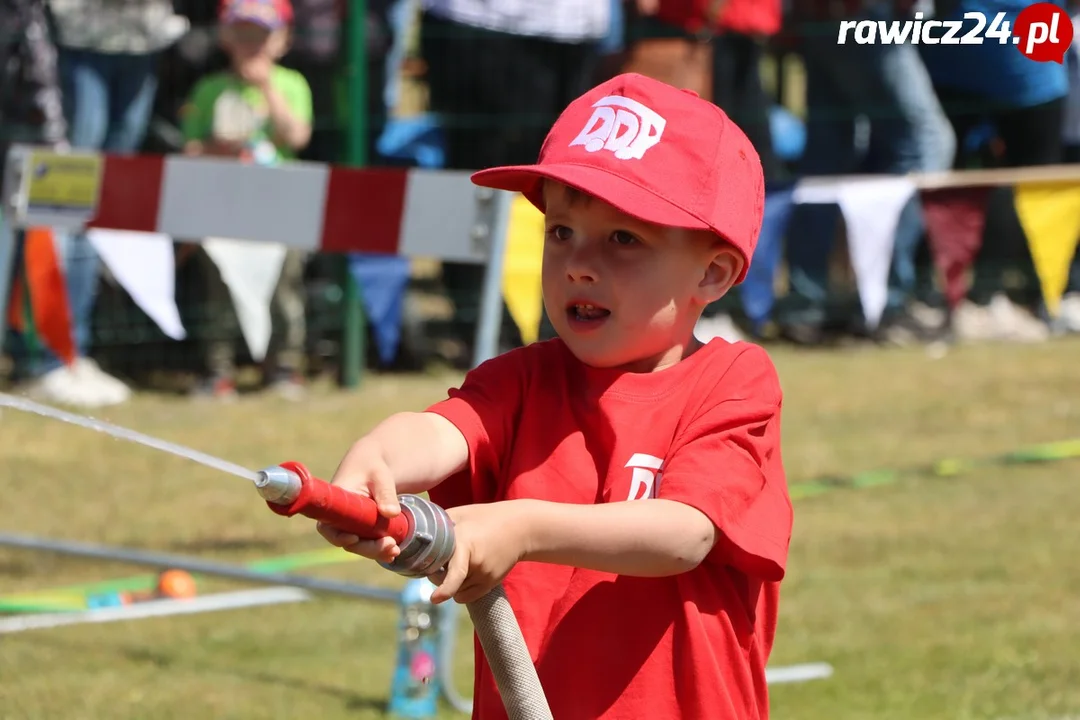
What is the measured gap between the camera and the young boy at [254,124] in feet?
26.2

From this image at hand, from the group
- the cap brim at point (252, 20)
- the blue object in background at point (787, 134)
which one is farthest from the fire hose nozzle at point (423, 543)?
the blue object in background at point (787, 134)

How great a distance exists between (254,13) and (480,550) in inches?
248

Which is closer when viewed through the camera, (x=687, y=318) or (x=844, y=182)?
(x=687, y=318)

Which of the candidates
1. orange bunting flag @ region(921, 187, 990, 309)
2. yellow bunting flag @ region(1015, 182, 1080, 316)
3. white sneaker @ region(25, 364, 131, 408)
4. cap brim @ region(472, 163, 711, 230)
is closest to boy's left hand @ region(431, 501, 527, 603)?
cap brim @ region(472, 163, 711, 230)

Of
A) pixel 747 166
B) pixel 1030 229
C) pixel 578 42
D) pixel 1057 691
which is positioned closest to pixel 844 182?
pixel 1030 229

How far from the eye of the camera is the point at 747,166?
2449 mm

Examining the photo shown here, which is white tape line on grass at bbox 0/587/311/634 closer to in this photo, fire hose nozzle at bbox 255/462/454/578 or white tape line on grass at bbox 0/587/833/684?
white tape line on grass at bbox 0/587/833/684

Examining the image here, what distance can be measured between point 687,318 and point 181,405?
5.80 metres

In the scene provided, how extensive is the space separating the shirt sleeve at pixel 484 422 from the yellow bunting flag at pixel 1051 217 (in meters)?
5.97

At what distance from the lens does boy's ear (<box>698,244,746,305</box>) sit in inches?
97.3

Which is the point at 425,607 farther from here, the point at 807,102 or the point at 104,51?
the point at 807,102

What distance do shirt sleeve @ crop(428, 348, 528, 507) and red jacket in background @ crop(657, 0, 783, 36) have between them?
251 inches

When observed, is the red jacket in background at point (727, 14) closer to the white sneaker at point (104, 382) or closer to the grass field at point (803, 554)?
the grass field at point (803, 554)
